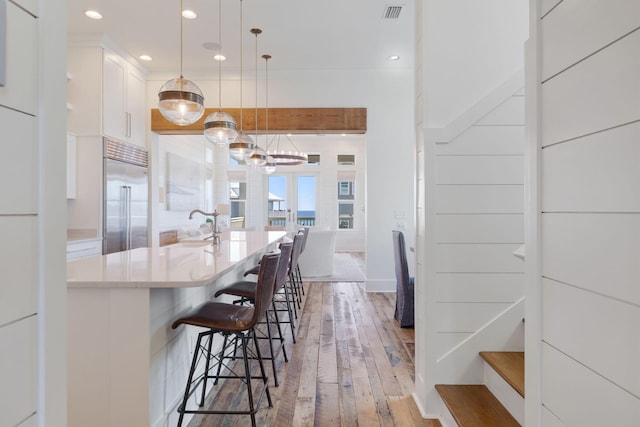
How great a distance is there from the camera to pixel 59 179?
73 centimetres

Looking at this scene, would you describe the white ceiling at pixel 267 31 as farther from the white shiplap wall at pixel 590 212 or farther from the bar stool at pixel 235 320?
the white shiplap wall at pixel 590 212

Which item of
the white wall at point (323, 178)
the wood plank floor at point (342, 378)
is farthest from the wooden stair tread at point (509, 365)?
the white wall at point (323, 178)

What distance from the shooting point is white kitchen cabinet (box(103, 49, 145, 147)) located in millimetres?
4527

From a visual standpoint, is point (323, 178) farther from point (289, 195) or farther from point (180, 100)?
point (180, 100)

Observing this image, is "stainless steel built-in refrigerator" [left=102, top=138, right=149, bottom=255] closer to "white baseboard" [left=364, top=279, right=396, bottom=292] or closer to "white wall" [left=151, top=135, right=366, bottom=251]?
"white baseboard" [left=364, top=279, right=396, bottom=292]

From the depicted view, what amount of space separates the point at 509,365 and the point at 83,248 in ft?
14.2

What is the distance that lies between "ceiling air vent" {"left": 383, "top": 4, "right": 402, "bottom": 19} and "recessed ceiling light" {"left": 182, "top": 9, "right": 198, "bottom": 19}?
2.08 m

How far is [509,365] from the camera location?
187cm

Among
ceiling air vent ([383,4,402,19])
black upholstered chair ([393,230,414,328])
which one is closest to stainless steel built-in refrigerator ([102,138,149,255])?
black upholstered chair ([393,230,414,328])

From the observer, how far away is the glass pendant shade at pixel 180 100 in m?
2.64

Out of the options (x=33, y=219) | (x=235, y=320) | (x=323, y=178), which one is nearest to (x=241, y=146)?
(x=235, y=320)

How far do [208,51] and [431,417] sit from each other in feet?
16.1

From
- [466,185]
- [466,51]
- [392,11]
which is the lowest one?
[466,185]

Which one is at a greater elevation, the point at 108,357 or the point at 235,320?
the point at 235,320
